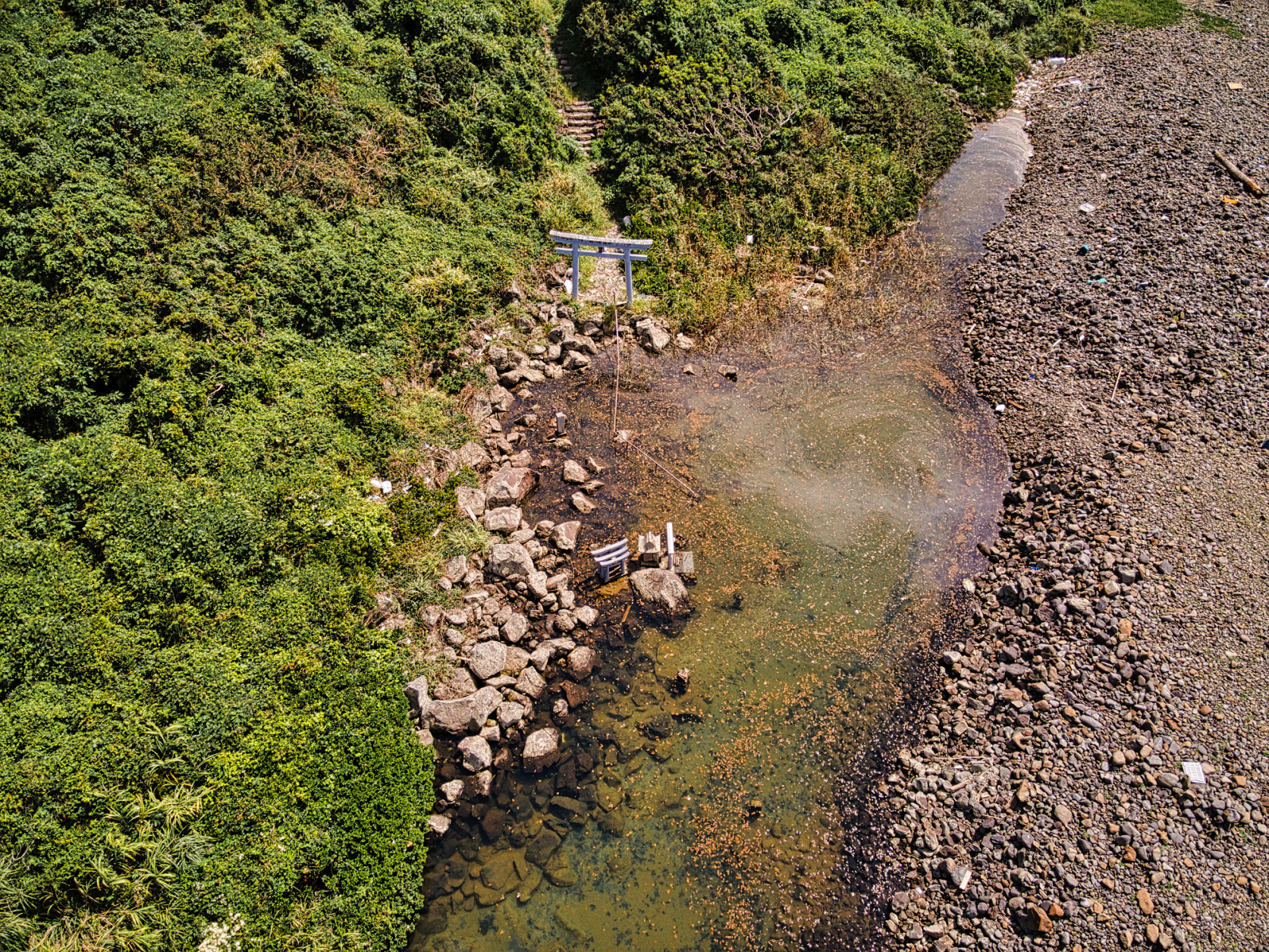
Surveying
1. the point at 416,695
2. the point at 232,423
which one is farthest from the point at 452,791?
the point at 232,423

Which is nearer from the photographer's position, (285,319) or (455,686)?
(455,686)

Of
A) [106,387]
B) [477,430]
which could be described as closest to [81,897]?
[106,387]

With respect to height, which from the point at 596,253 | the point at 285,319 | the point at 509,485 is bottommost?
the point at 509,485

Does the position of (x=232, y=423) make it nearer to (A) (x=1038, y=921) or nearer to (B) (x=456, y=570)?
(B) (x=456, y=570)

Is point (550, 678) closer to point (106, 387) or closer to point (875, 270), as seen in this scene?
point (106, 387)

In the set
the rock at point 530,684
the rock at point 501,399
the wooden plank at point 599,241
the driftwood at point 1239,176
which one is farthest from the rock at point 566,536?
the driftwood at point 1239,176

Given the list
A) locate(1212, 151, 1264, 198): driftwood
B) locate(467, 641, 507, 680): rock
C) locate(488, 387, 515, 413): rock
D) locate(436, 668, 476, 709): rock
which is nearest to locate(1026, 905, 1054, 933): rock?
locate(467, 641, 507, 680): rock
